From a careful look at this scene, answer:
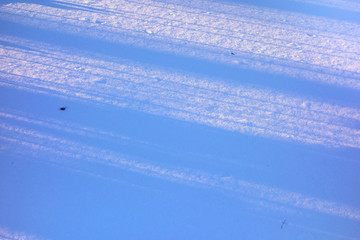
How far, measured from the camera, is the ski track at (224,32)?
2408mm

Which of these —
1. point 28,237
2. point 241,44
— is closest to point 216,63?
point 241,44

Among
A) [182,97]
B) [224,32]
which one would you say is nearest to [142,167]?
[182,97]

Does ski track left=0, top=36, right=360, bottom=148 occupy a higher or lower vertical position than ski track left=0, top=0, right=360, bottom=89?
lower

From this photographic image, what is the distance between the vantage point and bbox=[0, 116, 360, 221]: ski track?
148 centimetres

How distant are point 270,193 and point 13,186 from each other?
4.32 ft

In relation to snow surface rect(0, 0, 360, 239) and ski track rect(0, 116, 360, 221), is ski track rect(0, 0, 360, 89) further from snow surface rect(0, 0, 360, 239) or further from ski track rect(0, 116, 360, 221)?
ski track rect(0, 116, 360, 221)

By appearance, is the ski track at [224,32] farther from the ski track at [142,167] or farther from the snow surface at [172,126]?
the ski track at [142,167]

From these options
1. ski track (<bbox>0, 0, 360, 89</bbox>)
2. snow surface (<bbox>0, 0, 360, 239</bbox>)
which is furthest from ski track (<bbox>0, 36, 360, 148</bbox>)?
ski track (<bbox>0, 0, 360, 89</bbox>)

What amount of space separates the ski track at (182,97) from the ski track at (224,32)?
1.20ft

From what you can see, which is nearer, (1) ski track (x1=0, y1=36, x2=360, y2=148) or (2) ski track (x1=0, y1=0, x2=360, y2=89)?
(1) ski track (x1=0, y1=36, x2=360, y2=148)

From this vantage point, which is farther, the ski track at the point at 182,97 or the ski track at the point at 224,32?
the ski track at the point at 224,32

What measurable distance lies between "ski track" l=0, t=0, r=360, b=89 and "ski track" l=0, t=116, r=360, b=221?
1142 mm

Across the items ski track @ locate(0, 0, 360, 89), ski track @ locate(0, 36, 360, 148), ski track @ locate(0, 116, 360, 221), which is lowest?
ski track @ locate(0, 116, 360, 221)

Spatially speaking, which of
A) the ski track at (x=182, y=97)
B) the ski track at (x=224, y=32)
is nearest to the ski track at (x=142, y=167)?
the ski track at (x=182, y=97)
